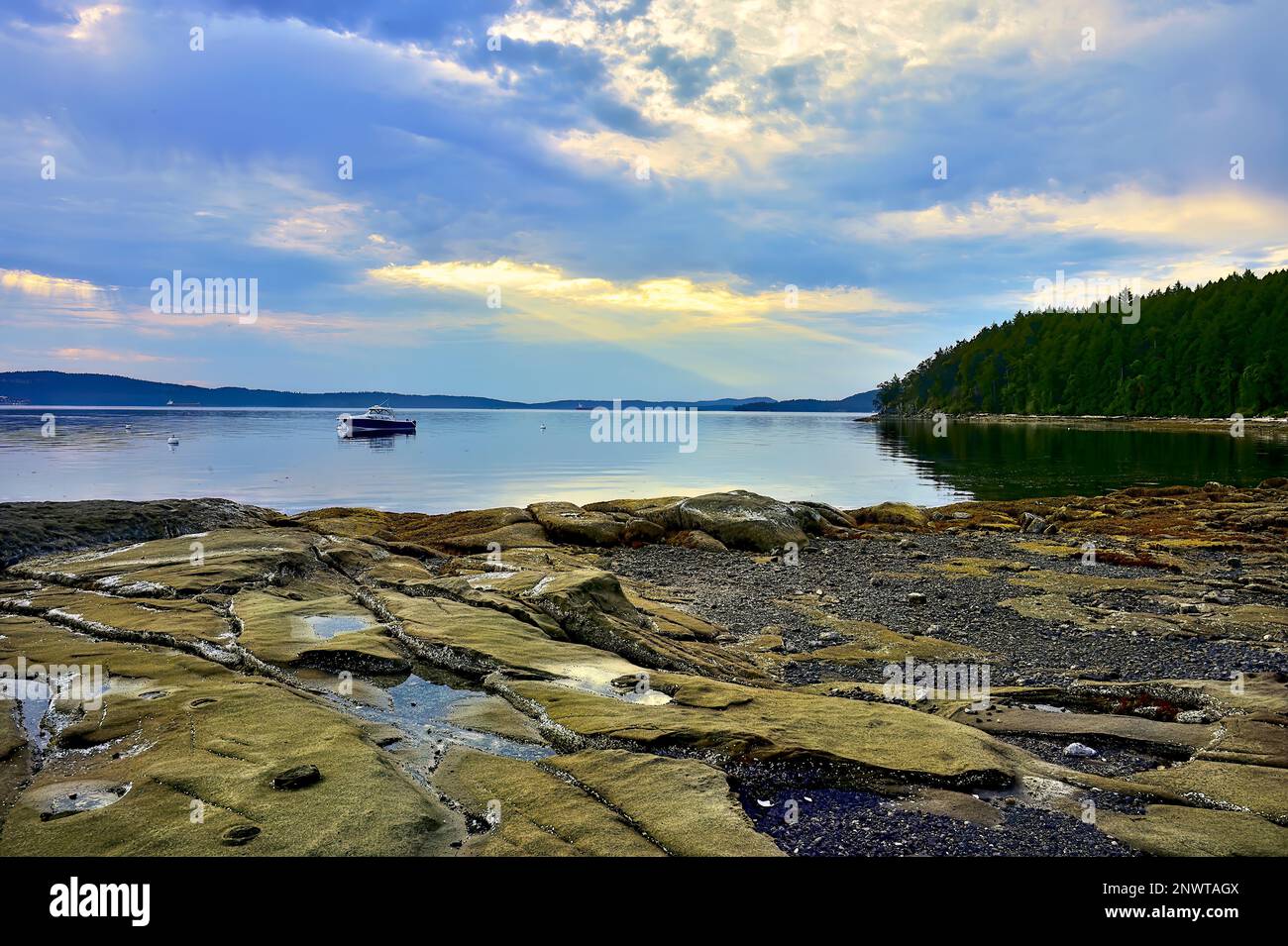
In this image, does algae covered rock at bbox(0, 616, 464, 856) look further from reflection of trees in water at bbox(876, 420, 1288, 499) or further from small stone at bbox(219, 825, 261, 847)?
reflection of trees in water at bbox(876, 420, 1288, 499)

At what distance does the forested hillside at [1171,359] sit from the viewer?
130000 millimetres

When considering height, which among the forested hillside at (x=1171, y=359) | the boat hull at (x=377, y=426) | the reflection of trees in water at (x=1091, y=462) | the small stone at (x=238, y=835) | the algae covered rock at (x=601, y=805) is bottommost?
the algae covered rock at (x=601, y=805)

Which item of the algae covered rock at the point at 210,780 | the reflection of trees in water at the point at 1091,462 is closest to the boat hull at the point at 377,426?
the reflection of trees in water at the point at 1091,462

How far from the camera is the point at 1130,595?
15938mm

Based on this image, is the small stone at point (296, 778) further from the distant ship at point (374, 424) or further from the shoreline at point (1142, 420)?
the shoreline at point (1142, 420)

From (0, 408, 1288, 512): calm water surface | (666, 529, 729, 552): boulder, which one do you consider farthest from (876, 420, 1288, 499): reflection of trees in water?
(666, 529, 729, 552): boulder

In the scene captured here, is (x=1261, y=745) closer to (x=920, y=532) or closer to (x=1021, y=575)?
(x=1021, y=575)

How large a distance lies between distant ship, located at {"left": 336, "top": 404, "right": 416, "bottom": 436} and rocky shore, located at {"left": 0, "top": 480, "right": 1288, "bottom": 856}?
97899 mm

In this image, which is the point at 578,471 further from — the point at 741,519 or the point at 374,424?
the point at 374,424

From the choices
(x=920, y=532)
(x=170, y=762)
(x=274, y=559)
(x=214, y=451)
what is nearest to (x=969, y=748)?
(x=170, y=762)

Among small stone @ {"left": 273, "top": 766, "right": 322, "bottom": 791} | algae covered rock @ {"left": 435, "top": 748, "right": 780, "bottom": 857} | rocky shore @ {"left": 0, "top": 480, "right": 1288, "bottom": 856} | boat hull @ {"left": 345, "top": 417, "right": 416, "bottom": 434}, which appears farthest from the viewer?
boat hull @ {"left": 345, "top": 417, "right": 416, "bottom": 434}

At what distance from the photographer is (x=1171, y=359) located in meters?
148

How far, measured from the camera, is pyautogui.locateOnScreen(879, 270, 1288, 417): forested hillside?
130 m

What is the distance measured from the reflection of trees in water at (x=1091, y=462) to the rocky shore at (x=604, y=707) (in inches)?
1331
